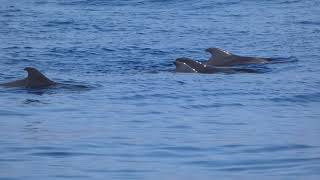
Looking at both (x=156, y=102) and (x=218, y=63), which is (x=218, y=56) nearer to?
(x=218, y=63)

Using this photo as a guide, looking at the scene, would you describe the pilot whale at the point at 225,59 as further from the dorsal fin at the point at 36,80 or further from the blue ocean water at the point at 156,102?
the dorsal fin at the point at 36,80

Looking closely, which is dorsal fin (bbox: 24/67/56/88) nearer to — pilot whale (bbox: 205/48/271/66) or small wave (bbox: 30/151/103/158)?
pilot whale (bbox: 205/48/271/66)

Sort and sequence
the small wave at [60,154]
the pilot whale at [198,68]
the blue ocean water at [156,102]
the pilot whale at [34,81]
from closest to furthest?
1. the blue ocean water at [156,102]
2. the small wave at [60,154]
3. the pilot whale at [34,81]
4. the pilot whale at [198,68]

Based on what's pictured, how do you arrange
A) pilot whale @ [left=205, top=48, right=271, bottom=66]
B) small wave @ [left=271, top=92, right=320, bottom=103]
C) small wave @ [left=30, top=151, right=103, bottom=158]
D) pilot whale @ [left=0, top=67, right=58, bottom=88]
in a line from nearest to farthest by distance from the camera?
small wave @ [left=30, top=151, right=103, bottom=158], small wave @ [left=271, top=92, right=320, bottom=103], pilot whale @ [left=0, top=67, right=58, bottom=88], pilot whale @ [left=205, top=48, right=271, bottom=66]

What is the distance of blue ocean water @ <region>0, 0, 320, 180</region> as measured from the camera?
346 inches

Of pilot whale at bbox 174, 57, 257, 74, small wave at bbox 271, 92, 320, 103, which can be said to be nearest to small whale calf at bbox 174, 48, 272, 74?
pilot whale at bbox 174, 57, 257, 74

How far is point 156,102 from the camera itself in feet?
41.5

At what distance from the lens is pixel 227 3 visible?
27.9 meters

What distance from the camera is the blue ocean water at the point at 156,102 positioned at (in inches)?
346

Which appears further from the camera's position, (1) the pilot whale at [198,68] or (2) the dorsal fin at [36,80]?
(1) the pilot whale at [198,68]

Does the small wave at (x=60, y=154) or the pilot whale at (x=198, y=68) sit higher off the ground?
the small wave at (x=60, y=154)

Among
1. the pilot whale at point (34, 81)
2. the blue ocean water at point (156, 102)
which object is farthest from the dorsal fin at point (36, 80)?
the blue ocean water at point (156, 102)

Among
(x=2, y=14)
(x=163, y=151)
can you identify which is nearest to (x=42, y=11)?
(x=2, y=14)

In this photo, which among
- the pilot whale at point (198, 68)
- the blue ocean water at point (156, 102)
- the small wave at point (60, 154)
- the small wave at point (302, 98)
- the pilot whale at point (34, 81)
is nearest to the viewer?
the blue ocean water at point (156, 102)
